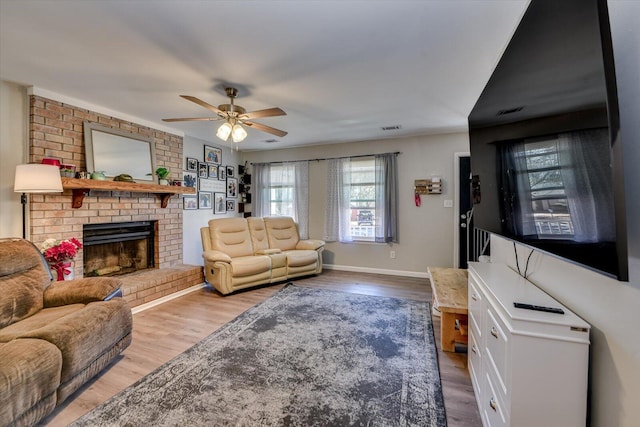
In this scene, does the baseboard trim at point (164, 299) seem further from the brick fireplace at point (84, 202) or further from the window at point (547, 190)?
the window at point (547, 190)

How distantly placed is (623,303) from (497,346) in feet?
1.66

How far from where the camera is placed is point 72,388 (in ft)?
5.20

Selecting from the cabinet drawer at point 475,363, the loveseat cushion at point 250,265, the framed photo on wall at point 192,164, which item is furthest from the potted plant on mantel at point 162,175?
the cabinet drawer at point 475,363

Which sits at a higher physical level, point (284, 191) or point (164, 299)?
point (284, 191)

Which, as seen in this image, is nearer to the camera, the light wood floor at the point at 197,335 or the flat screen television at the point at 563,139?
the flat screen television at the point at 563,139

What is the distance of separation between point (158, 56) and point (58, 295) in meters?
2.00

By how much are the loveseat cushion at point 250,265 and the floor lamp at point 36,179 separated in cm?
193

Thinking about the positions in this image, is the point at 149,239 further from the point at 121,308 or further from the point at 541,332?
the point at 541,332

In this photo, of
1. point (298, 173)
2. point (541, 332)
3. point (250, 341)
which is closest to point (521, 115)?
point (541, 332)

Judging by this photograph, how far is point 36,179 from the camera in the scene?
227cm

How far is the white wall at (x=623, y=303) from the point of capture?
0.79 metres

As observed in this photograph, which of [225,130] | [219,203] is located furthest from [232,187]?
[225,130]

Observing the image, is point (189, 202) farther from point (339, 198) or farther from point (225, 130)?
point (339, 198)

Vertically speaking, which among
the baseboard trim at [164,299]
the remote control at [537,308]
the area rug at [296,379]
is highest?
the remote control at [537,308]
